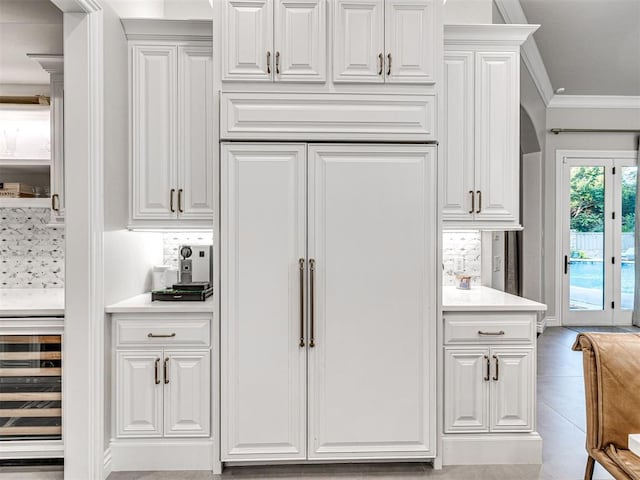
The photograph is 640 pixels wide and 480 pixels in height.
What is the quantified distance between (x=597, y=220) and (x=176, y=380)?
255 inches

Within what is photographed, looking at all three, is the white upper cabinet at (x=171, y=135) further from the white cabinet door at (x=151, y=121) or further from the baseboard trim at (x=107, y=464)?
the baseboard trim at (x=107, y=464)

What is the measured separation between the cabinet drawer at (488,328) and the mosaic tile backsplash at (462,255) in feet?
2.33

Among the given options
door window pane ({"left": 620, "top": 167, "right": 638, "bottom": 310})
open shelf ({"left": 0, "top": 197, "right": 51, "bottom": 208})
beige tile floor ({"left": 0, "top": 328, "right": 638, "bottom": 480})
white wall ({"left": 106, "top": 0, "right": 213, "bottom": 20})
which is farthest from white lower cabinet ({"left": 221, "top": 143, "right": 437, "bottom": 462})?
door window pane ({"left": 620, "top": 167, "right": 638, "bottom": 310})

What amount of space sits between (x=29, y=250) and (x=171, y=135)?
137cm

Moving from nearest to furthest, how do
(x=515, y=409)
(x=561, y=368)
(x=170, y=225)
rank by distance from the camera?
(x=515, y=409) → (x=170, y=225) → (x=561, y=368)

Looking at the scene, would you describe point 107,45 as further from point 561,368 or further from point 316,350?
point 561,368

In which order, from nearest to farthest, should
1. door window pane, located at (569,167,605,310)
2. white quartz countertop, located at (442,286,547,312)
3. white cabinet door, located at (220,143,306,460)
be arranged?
1. white cabinet door, located at (220,143,306,460)
2. white quartz countertop, located at (442,286,547,312)
3. door window pane, located at (569,167,605,310)

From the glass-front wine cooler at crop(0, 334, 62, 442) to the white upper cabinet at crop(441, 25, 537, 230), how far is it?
7.97 feet

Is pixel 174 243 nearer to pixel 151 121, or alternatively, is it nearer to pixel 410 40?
pixel 151 121

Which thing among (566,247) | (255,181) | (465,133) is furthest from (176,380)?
(566,247)

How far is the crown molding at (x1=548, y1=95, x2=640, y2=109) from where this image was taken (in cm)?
668

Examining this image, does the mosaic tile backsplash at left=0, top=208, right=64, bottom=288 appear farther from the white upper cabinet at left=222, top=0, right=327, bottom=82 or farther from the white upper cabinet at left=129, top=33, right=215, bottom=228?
the white upper cabinet at left=222, top=0, right=327, bottom=82

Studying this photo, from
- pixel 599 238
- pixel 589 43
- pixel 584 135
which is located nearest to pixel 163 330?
pixel 589 43

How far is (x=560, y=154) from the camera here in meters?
6.75
